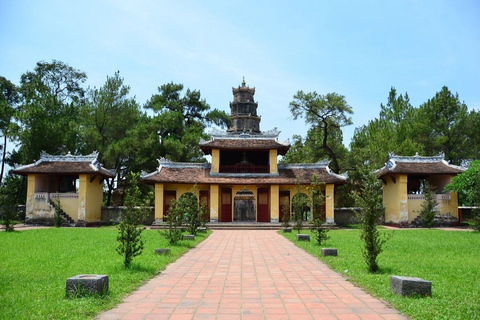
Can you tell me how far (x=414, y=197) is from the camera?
2614 cm

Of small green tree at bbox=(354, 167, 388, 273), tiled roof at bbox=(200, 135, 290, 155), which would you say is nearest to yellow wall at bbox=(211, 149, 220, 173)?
tiled roof at bbox=(200, 135, 290, 155)

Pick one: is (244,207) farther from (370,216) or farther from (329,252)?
(370,216)

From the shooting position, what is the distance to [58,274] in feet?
26.0

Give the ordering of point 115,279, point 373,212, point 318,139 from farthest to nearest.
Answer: point 318,139 < point 373,212 < point 115,279

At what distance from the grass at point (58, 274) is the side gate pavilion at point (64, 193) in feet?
41.5

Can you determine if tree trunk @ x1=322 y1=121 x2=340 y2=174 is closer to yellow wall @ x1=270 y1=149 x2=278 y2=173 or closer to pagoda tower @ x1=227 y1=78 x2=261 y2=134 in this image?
pagoda tower @ x1=227 y1=78 x2=261 y2=134

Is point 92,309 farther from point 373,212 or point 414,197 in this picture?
point 414,197

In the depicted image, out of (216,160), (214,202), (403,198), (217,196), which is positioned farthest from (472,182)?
(216,160)

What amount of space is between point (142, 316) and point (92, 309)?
2.41 ft

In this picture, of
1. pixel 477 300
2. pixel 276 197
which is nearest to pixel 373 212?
pixel 477 300

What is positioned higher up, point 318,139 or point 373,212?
point 318,139

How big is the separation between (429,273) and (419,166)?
1999 cm

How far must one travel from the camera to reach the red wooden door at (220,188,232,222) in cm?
2777

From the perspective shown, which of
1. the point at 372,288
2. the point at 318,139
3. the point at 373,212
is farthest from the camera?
the point at 318,139
